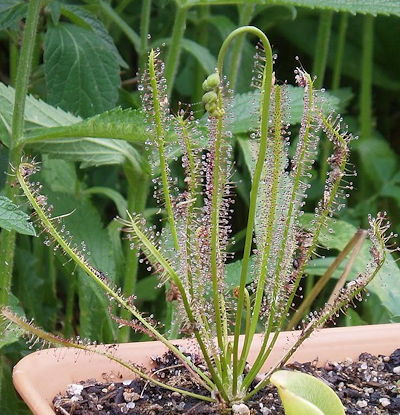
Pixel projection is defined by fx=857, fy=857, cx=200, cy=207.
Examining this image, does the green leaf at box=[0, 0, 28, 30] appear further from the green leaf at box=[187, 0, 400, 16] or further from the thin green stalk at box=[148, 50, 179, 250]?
the thin green stalk at box=[148, 50, 179, 250]

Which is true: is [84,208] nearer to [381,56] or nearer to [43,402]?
[43,402]

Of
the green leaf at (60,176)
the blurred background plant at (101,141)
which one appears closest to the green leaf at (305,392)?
the blurred background plant at (101,141)

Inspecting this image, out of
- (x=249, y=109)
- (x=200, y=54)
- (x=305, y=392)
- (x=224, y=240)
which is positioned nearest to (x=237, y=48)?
(x=200, y=54)

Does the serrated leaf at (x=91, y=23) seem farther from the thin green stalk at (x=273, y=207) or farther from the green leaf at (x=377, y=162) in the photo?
the green leaf at (x=377, y=162)

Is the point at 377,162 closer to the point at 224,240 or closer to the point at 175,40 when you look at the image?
the point at 175,40

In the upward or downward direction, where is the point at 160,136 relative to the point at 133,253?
upward

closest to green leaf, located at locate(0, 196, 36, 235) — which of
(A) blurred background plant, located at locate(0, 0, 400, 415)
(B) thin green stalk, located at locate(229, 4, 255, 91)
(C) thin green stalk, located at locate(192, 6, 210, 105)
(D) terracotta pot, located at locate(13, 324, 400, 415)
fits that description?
(A) blurred background plant, located at locate(0, 0, 400, 415)
